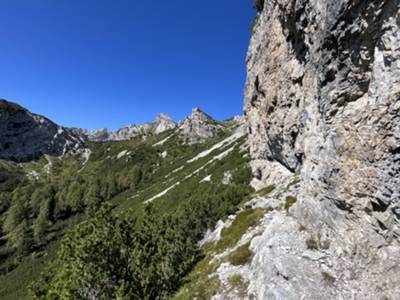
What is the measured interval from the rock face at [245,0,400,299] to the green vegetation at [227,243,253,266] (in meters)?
2.68

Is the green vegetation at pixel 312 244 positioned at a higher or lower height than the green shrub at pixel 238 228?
higher

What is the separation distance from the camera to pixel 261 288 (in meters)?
15.0

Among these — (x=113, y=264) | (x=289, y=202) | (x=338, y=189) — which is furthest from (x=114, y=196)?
(x=338, y=189)

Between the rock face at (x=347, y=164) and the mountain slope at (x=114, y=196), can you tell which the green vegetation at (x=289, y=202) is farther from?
the mountain slope at (x=114, y=196)

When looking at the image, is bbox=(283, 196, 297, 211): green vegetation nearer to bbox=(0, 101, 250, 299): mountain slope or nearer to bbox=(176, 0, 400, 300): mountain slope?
bbox=(176, 0, 400, 300): mountain slope

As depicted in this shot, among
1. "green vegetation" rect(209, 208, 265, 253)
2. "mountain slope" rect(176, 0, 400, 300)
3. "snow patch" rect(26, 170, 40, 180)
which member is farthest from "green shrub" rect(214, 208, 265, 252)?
"snow patch" rect(26, 170, 40, 180)

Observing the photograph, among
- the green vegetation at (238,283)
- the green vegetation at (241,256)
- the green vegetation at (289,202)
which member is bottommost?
the green vegetation at (238,283)

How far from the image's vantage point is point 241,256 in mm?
20062

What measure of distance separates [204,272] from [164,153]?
154000 millimetres

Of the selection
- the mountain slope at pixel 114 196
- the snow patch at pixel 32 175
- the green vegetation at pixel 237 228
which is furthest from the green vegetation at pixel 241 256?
the snow patch at pixel 32 175

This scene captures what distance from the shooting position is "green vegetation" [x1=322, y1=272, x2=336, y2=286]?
13.4 meters

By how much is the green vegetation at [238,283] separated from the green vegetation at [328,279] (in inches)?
194

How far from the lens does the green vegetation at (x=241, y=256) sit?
19513mm

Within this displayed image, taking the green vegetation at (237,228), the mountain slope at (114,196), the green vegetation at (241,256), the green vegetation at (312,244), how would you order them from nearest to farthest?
the green vegetation at (312,244), the green vegetation at (241,256), the green vegetation at (237,228), the mountain slope at (114,196)
